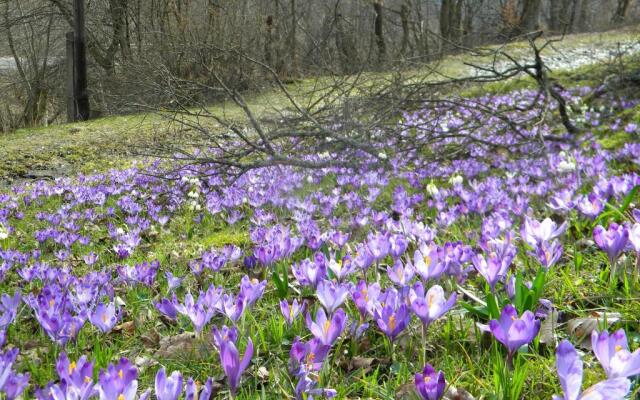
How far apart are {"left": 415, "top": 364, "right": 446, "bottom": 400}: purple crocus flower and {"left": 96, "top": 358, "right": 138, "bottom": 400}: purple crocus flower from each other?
0.58m

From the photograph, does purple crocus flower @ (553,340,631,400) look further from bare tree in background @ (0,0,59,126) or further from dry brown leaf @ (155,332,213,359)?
bare tree in background @ (0,0,59,126)

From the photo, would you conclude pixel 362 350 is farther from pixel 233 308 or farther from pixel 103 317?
pixel 103 317

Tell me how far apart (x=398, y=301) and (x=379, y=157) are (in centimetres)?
343

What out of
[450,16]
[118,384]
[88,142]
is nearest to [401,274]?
[118,384]

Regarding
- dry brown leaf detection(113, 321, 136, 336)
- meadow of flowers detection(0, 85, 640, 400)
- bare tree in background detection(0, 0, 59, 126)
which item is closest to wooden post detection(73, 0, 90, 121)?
bare tree in background detection(0, 0, 59, 126)

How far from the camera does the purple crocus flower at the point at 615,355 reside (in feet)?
3.05

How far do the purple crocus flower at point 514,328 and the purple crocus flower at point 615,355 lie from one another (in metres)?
0.15

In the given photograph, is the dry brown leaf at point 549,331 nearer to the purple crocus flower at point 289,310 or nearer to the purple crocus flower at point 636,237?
the purple crocus flower at point 636,237

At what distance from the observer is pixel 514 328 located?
1.11 m

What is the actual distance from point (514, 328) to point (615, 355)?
0.20m

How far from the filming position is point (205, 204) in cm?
465

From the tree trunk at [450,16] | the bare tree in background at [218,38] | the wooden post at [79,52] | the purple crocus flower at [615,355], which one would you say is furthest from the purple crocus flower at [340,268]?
the tree trunk at [450,16]

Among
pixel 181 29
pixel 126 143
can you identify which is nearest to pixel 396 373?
pixel 126 143

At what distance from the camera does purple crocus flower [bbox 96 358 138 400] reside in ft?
3.36
